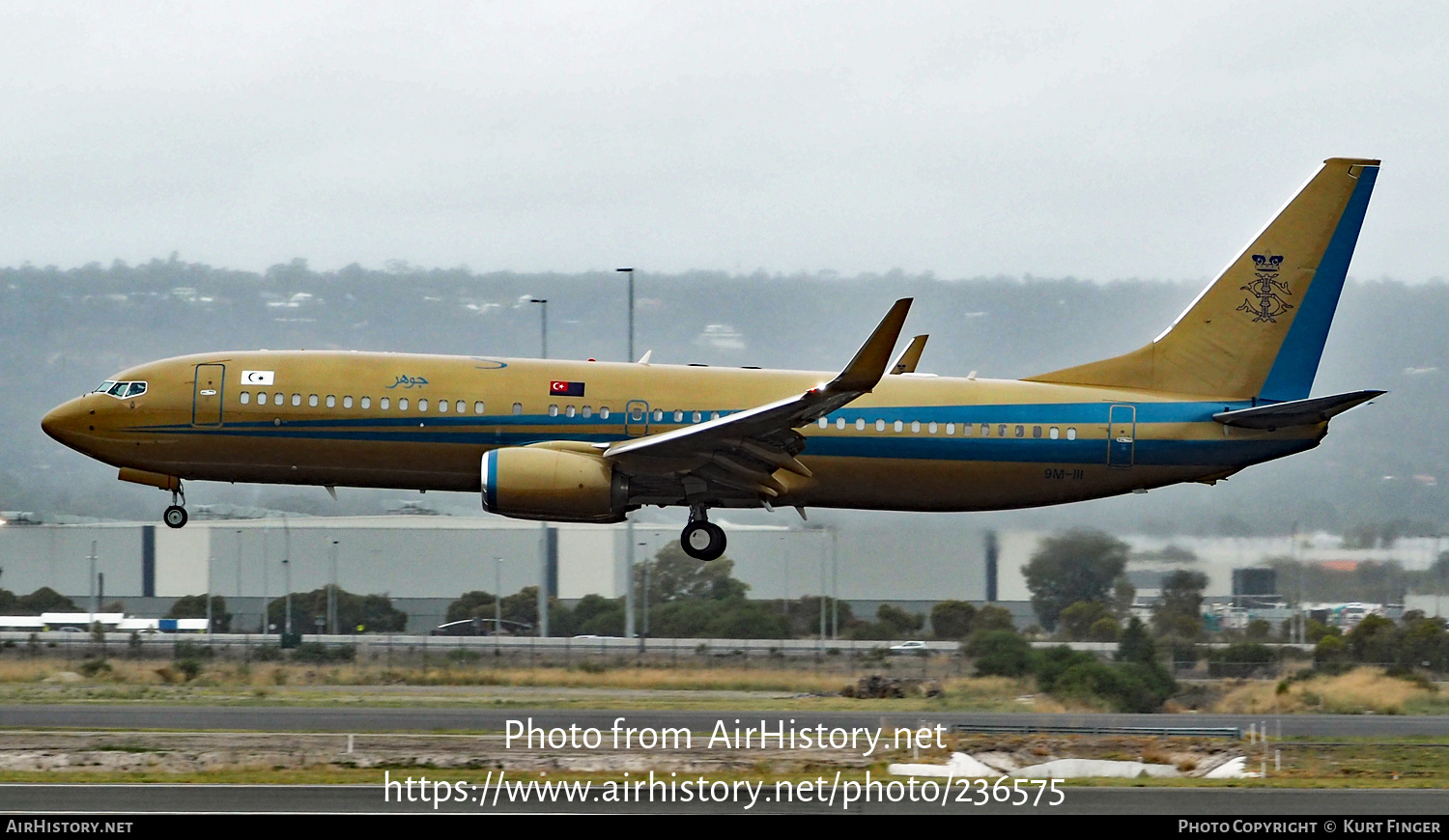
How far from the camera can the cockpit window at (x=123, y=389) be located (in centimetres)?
2608

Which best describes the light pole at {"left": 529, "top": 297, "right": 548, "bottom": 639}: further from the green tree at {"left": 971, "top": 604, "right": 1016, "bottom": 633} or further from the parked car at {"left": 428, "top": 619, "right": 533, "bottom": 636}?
the green tree at {"left": 971, "top": 604, "right": 1016, "bottom": 633}

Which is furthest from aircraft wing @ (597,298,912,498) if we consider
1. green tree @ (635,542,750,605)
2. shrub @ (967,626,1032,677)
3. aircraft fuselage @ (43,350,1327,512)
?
green tree @ (635,542,750,605)

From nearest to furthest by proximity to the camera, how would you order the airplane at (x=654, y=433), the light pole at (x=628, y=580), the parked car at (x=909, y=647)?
the airplane at (x=654, y=433)
the parked car at (x=909, y=647)
the light pole at (x=628, y=580)

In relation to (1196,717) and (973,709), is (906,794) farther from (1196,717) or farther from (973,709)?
(1196,717)

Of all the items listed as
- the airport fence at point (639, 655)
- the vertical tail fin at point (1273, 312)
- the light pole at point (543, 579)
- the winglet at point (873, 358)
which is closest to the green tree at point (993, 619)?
the airport fence at point (639, 655)

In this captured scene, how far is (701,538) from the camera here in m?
26.2

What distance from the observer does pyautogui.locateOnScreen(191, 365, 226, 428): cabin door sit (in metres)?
25.6

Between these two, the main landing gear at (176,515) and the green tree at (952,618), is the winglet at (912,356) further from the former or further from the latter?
the main landing gear at (176,515)

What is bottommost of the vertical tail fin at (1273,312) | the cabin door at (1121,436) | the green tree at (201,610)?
the green tree at (201,610)

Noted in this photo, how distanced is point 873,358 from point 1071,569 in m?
13.5

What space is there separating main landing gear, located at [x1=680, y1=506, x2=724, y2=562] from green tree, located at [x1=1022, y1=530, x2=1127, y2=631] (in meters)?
10.2

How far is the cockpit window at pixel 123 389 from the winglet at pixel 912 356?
14421 millimetres

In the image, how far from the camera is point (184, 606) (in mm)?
41375

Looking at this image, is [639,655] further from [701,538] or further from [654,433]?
[654,433]
